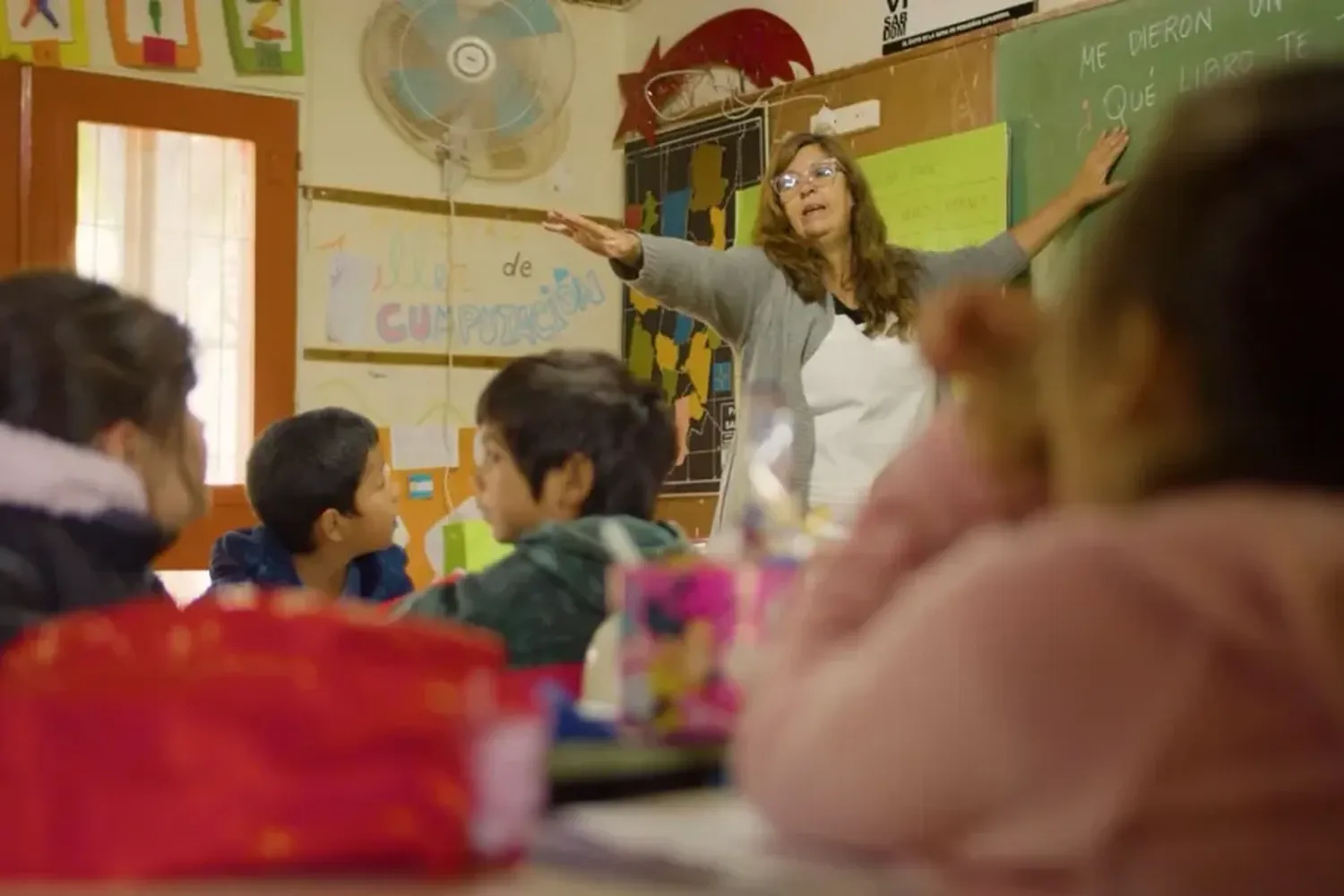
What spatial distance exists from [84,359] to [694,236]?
10.5 ft

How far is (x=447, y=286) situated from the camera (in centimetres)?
443

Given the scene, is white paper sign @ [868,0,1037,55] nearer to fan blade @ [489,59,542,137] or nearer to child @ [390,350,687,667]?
fan blade @ [489,59,542,137]

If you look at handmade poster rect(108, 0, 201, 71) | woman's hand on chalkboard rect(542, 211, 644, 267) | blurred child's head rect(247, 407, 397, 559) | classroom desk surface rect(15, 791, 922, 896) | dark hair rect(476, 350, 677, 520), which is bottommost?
classroom desk surface rect(15, 791, 922, 896)

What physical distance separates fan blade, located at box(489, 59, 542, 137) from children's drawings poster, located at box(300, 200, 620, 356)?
13.2 inches

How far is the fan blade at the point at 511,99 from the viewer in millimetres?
4230

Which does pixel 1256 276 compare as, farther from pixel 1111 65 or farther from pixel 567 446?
pixel 1111 65

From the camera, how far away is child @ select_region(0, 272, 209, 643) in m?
1.07

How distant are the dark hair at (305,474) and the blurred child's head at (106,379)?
1.15 metres

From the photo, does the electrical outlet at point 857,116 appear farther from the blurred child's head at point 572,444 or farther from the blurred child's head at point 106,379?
the blurred child's head at point 106,379

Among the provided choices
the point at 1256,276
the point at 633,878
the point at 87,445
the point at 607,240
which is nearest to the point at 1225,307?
the point at 1256,276

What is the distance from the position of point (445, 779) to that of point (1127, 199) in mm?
386

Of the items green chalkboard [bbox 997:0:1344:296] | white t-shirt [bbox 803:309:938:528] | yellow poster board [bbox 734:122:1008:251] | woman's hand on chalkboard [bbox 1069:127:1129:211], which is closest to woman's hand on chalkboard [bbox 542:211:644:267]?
white t-shirt [bbox 803:309:938:528]

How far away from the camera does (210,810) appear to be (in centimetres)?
61

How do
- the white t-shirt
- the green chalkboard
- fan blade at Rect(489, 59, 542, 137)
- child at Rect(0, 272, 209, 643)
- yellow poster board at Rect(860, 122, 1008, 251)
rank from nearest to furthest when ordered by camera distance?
child at Rect(0, 272, 209, 643)
the green chalkboard
the white t-shirt
yellow poster board at Rect(860, 122, 1008, 251)
fan blade at Rect(489, 59, 542, 137)
